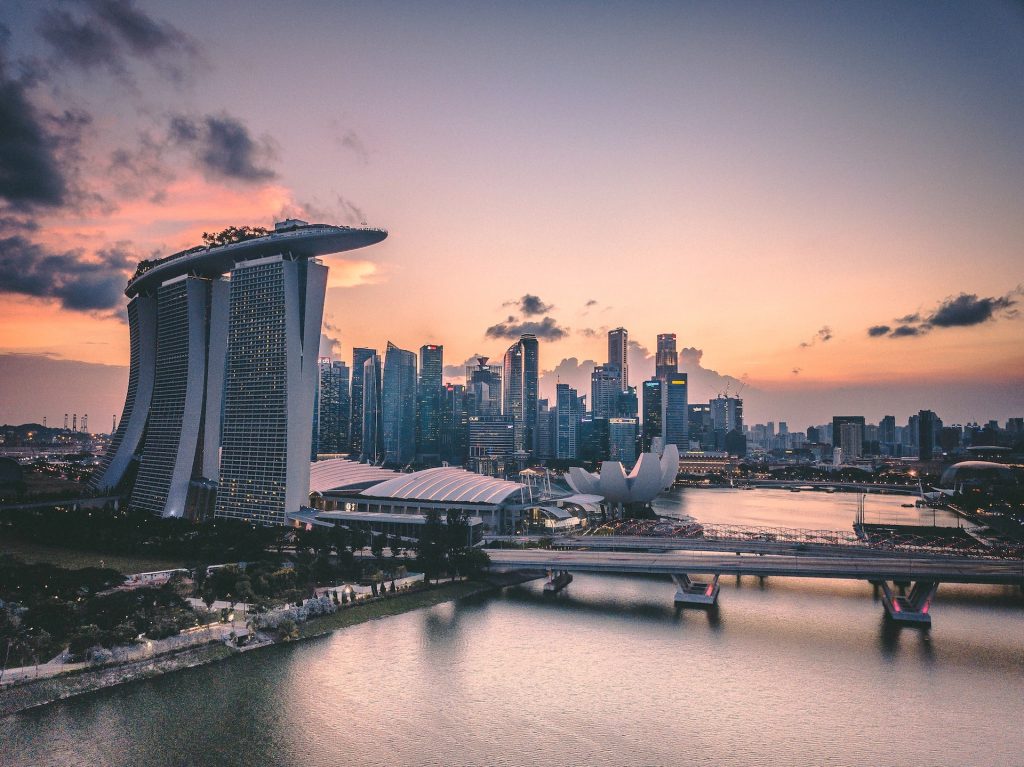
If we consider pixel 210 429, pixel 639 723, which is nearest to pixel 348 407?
pixel 210 429

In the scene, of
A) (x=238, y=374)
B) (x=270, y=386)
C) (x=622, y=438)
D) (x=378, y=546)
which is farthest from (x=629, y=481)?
(x=622, y=438)

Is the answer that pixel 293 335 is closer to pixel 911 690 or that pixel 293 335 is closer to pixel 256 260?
pixel 256 260

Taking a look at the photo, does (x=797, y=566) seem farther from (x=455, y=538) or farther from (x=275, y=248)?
(x=275, y=248)

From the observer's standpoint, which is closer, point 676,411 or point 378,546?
point 378,546

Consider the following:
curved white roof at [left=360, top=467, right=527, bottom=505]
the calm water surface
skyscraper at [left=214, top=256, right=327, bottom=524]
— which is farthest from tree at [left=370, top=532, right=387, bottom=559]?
the calm water surface

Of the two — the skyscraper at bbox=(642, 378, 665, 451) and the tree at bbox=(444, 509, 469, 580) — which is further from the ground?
the skyscraper at bbox=(642, 378, 665, 451)

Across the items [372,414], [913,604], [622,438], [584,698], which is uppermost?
[372,414]

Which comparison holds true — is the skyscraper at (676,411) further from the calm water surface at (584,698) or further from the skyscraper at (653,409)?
the calm water surface at (584,698)

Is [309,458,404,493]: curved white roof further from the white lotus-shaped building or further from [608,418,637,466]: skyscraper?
[608,418,637,466]: skyscraper
